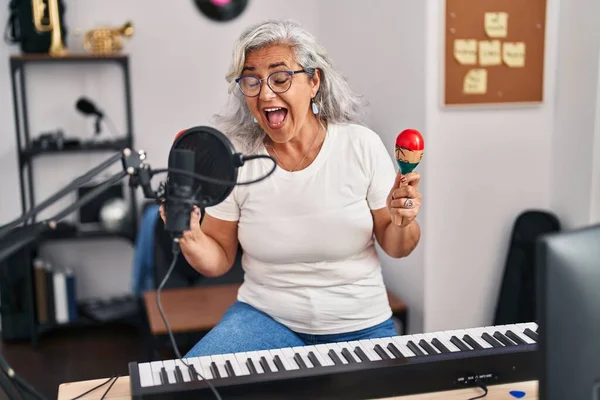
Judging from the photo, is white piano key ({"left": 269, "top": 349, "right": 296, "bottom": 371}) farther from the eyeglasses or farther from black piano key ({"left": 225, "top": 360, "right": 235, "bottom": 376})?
the eyeglasses

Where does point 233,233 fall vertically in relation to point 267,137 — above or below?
below

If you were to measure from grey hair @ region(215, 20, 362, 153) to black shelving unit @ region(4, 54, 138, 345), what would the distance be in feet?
6.83

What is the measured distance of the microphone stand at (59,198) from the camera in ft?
3.06

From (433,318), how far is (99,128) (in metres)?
2.24

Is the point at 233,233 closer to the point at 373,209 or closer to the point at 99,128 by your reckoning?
the point at 373,209

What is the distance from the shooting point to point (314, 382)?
1318 mm

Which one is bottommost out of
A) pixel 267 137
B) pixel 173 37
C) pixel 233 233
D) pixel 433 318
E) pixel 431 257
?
pixel 433 318

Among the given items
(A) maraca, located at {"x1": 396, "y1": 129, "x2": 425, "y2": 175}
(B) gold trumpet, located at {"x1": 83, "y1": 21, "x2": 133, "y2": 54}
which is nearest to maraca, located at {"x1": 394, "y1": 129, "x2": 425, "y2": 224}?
(A) maraca, located at {"x1": 396, "y1": 129, "x2": 425, "y2": 175}

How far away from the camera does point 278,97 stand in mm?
1785

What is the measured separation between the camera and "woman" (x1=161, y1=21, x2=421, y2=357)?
5.88ft

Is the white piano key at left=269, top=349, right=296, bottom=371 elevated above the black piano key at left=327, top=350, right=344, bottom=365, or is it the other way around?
the black piano key at left=327, top=350, right=344, bottom=365

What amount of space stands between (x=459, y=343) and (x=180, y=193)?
27.8 inches

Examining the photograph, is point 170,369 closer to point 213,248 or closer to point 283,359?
point 283,359

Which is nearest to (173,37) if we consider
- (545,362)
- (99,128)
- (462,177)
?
(99,128)
